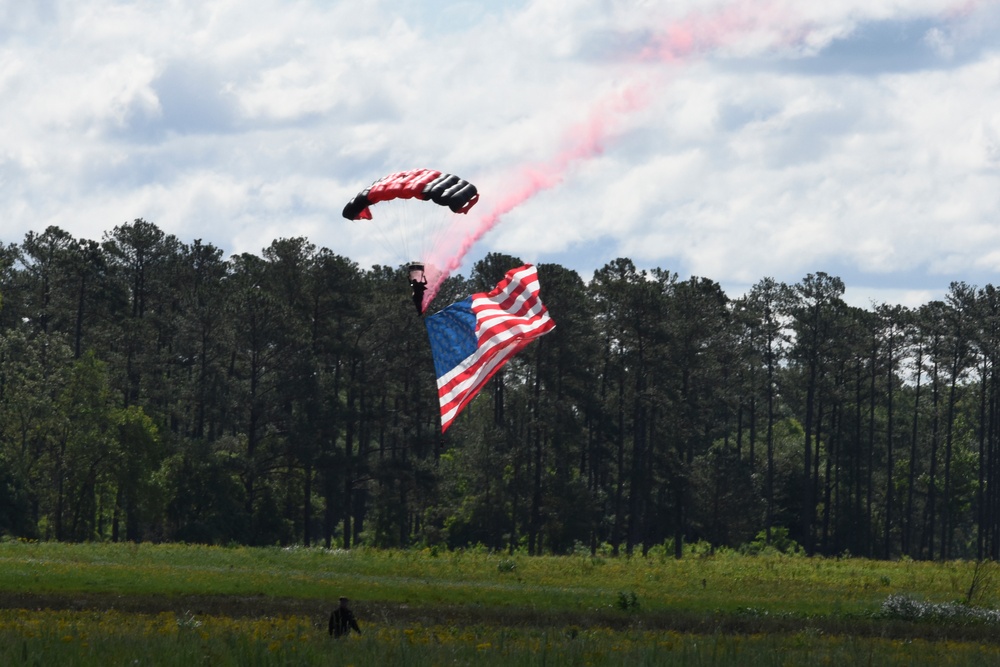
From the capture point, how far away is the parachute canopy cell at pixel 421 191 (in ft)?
105

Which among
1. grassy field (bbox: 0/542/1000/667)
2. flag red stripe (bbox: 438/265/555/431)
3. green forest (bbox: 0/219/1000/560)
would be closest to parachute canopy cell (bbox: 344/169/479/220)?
flag red stripe (bbox: 438/265/555/431)

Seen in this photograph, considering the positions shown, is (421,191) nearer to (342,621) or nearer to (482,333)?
(482,333)

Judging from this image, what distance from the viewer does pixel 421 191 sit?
32.4m

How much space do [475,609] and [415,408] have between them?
179 feet

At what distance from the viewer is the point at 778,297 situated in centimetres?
9644

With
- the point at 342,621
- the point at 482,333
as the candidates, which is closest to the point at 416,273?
the point at 482,333

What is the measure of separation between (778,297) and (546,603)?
206 feet

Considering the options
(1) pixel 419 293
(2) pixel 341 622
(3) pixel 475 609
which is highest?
(1) pixel 419 293

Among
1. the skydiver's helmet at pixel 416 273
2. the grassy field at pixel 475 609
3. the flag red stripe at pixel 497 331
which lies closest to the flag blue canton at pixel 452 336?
the flag red stripe at pixel 497 331

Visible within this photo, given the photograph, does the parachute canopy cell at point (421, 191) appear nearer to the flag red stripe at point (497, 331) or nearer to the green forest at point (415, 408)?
the flag red stripe at point (497, 331)

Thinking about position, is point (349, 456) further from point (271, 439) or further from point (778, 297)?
point (778, 297)

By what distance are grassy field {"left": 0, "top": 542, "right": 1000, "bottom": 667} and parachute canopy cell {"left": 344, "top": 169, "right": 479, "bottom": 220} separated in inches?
381

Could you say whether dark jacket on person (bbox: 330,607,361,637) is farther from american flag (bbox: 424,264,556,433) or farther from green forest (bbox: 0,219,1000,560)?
green forest (bbox: 0,219,1000,560)

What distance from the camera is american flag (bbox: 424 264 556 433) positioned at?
30688mm
